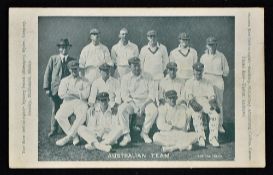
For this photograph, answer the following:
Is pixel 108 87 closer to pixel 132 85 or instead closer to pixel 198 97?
pixel 132 85

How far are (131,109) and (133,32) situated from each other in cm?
29

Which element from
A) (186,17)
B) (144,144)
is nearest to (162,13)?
(186,17)

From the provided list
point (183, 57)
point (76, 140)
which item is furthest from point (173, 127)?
point (76, 140)

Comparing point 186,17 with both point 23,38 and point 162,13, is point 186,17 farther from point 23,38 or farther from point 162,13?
point 23,38

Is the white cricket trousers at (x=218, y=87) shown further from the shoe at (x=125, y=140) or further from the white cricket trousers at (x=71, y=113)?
the white cricket trousers at (x=71, y=113)

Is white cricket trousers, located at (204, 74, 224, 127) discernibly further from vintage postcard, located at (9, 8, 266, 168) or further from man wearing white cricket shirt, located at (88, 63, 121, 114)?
man wearing white cricket shirt, located at (88, 63, 121, 114)

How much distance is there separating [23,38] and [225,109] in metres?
0.80

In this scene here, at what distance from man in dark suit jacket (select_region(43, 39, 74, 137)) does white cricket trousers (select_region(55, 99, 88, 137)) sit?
19mm

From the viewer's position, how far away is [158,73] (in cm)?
303

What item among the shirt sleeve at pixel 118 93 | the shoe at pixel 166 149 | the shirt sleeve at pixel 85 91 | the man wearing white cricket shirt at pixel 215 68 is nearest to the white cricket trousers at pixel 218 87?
the man wearing white cricket shirt at pixel 215 68

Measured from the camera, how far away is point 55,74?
3.03m

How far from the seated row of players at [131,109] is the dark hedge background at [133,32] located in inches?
3.0

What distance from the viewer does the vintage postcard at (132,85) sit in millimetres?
3025
